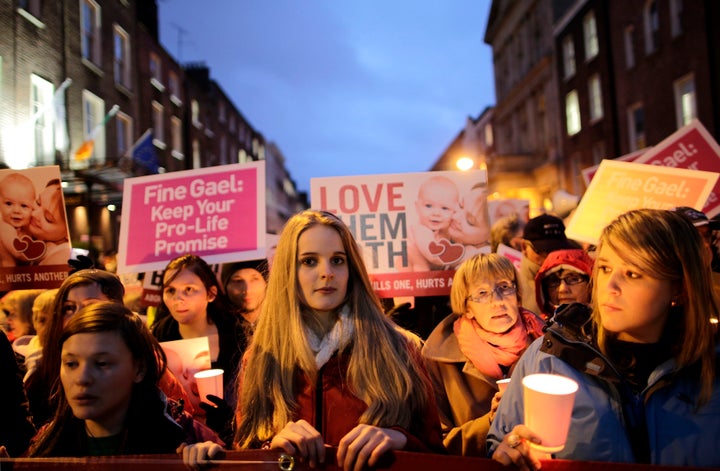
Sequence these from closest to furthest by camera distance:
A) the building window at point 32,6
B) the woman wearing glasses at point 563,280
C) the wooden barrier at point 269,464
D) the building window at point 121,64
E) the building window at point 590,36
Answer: the wooden barrier at point 269,464, the woman wearing glasses at point 563,280, the building window at point 32,6, the building window at point 121,64, the building window at point 590,36

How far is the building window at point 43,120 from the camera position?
24.7 feet

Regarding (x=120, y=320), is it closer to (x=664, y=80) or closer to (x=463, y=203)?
(x=463, y=203)

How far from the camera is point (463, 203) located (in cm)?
421

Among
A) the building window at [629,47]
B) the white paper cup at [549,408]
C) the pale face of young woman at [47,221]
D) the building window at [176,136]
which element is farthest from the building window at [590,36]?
the white paper cup at [549,408]

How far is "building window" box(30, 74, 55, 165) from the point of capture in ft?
24.7

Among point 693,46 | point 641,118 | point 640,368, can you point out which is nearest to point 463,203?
point 640,368

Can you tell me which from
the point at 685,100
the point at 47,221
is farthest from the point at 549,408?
the point at 685,100

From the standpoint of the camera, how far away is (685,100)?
17078mm

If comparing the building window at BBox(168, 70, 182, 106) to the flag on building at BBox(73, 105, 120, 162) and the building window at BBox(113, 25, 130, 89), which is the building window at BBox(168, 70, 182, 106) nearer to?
the building window at BBox(113, 25, 130, 89)

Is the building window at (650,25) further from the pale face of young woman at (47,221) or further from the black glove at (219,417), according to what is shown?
the black glove at (219,417)

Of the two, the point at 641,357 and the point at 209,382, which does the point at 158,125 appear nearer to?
the point at 209,382

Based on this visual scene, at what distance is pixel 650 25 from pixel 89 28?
58.1 ft

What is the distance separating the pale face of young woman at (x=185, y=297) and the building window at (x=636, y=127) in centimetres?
2005

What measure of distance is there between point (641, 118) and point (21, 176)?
2091 cm
